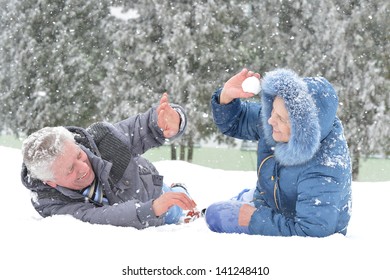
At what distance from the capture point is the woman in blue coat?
2.87m

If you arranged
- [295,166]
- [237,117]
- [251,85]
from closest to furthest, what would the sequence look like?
1. [295,166]
2. [251,85]
3. [237,117]

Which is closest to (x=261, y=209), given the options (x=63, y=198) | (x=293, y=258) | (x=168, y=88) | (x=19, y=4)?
(x=293, y=258)

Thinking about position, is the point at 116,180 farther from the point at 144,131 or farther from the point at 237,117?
the point at 237,117

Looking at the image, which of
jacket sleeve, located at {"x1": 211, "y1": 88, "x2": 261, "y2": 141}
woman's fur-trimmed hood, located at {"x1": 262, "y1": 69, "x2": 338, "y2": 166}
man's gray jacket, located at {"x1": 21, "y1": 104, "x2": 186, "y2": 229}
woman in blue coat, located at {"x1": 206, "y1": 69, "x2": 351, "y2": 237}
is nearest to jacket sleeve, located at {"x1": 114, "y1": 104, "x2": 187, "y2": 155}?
man's gray jacket, located at {"x1": 21, "y1": 104, "x2": 186, "y2": 229}

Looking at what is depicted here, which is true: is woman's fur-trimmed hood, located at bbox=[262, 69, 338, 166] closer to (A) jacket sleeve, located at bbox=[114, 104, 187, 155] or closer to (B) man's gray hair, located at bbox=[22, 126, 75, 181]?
(A) jacket sleeve, located at bbox=[114, 104, 187, 155]

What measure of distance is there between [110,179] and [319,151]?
1439 mm

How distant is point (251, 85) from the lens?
3.20 metres

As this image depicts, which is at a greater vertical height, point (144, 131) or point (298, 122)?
point (298, 122)

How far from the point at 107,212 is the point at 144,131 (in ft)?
2.51

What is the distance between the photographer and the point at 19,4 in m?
17.0

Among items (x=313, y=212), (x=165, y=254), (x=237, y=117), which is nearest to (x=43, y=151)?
(x=165, y=254)

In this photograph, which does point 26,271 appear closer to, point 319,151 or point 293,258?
point 293,258

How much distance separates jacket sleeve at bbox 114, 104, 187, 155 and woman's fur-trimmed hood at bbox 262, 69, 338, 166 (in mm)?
796

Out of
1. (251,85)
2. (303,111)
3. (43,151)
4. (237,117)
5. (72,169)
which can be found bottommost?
(72,169)
